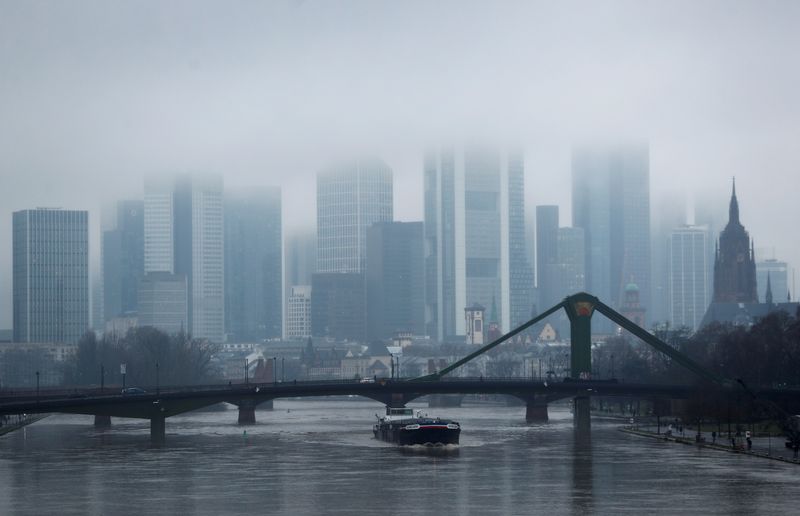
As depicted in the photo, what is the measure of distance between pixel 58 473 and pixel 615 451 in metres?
40.8

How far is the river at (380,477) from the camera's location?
265ft

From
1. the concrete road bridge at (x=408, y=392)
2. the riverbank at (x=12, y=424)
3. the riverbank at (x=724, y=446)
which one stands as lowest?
the riverbank at (x=12, y=424)

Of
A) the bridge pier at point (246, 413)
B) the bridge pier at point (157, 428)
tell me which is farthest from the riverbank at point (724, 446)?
the bridge pier at point (246, 413)

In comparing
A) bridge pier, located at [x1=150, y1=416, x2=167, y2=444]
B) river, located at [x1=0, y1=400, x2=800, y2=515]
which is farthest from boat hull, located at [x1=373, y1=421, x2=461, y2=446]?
bridge pier, located at [x1=150, y1=416, x2=167, y2=444]

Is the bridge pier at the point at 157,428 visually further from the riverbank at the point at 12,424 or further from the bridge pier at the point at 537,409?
the bridge pier at the point at 537,409

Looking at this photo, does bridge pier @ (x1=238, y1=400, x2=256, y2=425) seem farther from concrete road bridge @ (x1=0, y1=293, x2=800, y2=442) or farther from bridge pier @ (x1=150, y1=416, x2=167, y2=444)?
bridge pier @ (x1=150, y1=416, x2=167, y2=444)

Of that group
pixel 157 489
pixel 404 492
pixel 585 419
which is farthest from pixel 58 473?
pixel 585 419

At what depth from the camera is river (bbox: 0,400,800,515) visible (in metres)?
80.9

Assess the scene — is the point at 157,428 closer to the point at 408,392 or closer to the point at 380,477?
the point at 408,392

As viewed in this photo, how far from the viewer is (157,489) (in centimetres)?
9088

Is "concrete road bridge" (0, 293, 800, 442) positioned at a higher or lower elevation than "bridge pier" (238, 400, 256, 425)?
higher

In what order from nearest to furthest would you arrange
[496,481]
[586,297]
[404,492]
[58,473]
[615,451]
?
1. [404,492]
2. [496,481]
3. [58,473]
4. [615,451]
5. [586,297]

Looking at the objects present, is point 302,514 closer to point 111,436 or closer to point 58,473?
point 58,473

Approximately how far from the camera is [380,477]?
9894 cm
